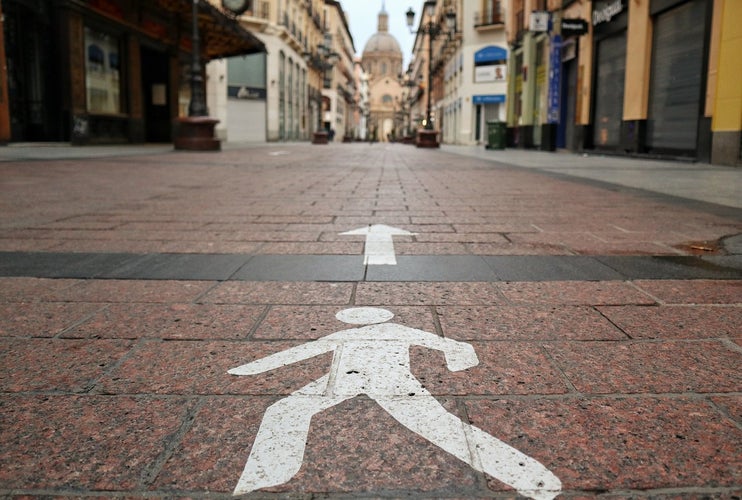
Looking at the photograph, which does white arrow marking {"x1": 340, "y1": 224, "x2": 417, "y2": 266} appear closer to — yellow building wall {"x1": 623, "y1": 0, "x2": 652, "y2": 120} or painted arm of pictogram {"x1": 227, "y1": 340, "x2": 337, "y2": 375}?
painted arm of pictogram {"x1": 227, "y1": 340, "x2": 337, "y2": 375}

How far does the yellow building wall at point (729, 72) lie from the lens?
36.1 ft

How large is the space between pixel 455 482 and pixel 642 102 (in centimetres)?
1555

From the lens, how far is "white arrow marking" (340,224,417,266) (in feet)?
11.4

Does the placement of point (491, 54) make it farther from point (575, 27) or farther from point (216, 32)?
point (575, 27)

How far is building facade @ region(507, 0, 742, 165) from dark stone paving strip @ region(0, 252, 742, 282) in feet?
30.5

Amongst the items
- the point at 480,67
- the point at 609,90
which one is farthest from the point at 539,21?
the point at 480,67

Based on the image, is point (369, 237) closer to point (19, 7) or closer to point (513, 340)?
point (513, 340)

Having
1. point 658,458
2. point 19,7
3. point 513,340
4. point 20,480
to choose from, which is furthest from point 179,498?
point 19,7

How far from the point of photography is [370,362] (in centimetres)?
192

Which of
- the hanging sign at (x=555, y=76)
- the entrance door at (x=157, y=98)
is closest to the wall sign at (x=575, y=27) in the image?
the hanging sign at (x=555, y=76)

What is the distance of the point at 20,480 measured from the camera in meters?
1.28

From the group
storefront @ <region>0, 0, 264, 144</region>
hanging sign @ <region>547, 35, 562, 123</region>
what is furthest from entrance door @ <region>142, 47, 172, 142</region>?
hanging sign @ <region>547, 35, 562, 123</region>

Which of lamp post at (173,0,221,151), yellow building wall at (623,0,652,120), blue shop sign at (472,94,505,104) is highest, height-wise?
blue shop sign at (472,94,505,104)

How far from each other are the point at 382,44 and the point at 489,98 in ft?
340
